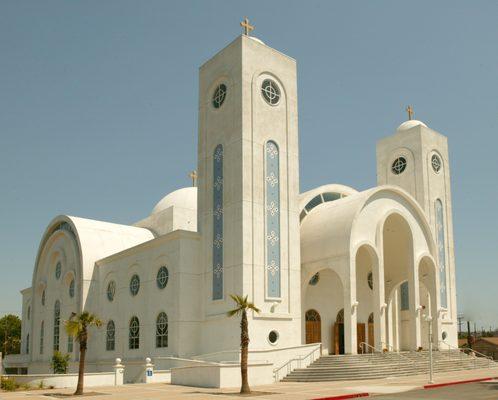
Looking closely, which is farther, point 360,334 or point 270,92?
point 360,334

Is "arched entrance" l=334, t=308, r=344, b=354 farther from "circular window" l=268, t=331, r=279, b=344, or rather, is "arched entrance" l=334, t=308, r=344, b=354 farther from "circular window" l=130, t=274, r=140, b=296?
"circular window" l=130, t=274, r=140, b=296

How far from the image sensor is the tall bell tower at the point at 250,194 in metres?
33.3

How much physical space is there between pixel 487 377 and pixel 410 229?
39.6ft

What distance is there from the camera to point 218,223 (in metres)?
35.3

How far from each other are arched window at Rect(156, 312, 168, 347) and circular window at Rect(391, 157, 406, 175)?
22.1m

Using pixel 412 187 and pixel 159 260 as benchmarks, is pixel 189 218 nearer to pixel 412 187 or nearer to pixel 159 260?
pixel 159 260

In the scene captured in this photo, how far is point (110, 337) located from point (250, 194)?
1552 centimetres

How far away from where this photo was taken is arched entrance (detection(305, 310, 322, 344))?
3859cm

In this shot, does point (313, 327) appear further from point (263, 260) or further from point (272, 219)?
point (272, 219)

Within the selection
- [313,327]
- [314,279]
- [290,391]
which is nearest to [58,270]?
[314,279]

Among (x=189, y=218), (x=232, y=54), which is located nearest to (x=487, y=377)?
(x=232, y=54)

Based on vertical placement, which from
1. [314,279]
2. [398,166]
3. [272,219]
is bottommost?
[314,279]

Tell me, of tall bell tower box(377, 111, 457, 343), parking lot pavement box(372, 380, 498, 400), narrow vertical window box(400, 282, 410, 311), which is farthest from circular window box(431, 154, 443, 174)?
parking lot pavement box(372, 380, 498, 400)

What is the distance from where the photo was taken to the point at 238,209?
111ft
